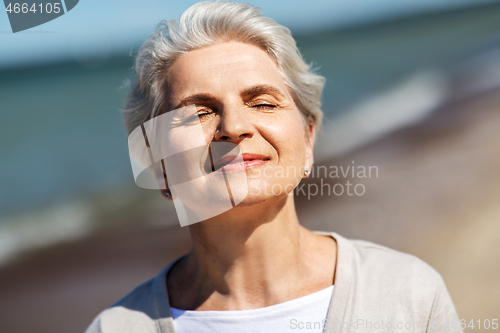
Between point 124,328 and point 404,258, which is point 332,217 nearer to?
point 404,258

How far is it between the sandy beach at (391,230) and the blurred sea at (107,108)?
0.76 ft

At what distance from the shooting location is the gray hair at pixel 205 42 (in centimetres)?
129

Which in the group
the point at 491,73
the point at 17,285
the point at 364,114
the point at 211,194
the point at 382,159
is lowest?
the point at 17,285

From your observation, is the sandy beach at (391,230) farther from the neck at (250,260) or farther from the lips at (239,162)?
the lips at (239,162)

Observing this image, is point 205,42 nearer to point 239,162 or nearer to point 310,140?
point 239,162

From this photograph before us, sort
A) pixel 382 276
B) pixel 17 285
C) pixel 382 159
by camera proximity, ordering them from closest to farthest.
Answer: pixel 382 276
pixel 17 285
pixel 382 159

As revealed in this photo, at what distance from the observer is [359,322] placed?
1148 millimetres

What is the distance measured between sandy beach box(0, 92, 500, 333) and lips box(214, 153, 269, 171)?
6.62 ft

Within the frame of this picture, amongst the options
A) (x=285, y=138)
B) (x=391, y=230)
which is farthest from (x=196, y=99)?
(x=391, y=230)

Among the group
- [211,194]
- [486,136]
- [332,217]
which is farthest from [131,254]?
[486,136]

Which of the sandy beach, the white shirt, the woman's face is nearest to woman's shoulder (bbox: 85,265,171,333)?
the white shirt

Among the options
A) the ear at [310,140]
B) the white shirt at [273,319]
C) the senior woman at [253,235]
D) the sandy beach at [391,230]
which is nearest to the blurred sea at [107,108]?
the sandy beach at [391,230]

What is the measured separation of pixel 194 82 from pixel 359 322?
3.31 ft

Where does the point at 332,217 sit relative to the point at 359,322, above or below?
below
